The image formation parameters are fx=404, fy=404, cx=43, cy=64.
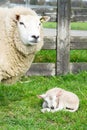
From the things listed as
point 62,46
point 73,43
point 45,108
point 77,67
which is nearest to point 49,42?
point 62,46

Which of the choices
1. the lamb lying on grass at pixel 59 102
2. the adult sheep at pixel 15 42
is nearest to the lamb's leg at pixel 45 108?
the lamb lying on grass at pixel 59 102

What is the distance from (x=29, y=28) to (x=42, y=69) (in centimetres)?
239

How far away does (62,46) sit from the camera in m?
7.18

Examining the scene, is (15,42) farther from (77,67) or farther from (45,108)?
(77,67)

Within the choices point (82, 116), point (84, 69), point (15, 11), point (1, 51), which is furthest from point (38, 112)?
point (84, 69)

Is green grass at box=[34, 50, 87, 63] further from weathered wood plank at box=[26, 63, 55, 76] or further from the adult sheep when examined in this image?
the adult sheep

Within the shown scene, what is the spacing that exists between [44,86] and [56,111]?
1.39 meters

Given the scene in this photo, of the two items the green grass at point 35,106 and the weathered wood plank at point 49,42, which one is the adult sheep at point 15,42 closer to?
the green grass at point 35,106

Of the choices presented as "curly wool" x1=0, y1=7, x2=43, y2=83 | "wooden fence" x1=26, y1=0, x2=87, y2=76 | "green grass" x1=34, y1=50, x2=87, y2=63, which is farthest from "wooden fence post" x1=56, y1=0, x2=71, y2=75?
"curly wool" x1=0, y1=7, x2=43, y2=83

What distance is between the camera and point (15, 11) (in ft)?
17.3

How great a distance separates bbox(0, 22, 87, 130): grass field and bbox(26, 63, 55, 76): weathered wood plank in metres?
0.11

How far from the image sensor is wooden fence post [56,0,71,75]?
709cm

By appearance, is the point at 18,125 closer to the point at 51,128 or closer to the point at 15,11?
the point at 51,128

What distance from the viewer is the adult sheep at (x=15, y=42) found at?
16.6 feet
